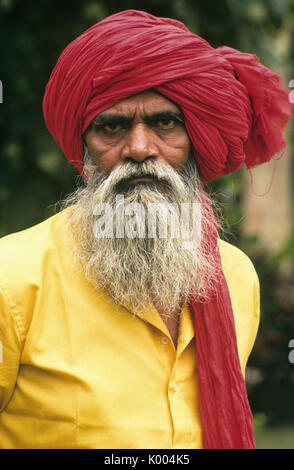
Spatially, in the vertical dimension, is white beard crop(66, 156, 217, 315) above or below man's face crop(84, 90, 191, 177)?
below

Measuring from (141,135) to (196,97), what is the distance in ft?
0.83

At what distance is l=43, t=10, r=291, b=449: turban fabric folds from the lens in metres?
2.44

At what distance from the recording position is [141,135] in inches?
97.2

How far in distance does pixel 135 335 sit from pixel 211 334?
31 cm

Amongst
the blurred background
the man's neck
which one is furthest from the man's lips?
the blurred background

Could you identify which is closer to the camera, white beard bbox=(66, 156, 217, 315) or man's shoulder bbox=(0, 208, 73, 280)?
man's shoulder bbox=(0, 208, 73, 280)

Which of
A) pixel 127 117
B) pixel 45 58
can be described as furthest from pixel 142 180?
pixel 45 58

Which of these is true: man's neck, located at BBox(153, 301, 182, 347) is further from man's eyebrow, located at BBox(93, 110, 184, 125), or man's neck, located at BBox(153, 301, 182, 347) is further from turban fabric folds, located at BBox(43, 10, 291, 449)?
man's eyebrow, located at BBox(93, 110, 184, 125)

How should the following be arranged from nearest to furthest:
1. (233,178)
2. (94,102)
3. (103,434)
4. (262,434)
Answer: (103,434) → (94,102) → (233,178) → (262,434)

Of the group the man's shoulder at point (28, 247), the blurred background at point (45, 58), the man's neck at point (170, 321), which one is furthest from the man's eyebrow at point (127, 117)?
the blurred background at point (45, 58)

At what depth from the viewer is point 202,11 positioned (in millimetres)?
4930

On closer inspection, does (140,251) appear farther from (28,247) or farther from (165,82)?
(165,82)
